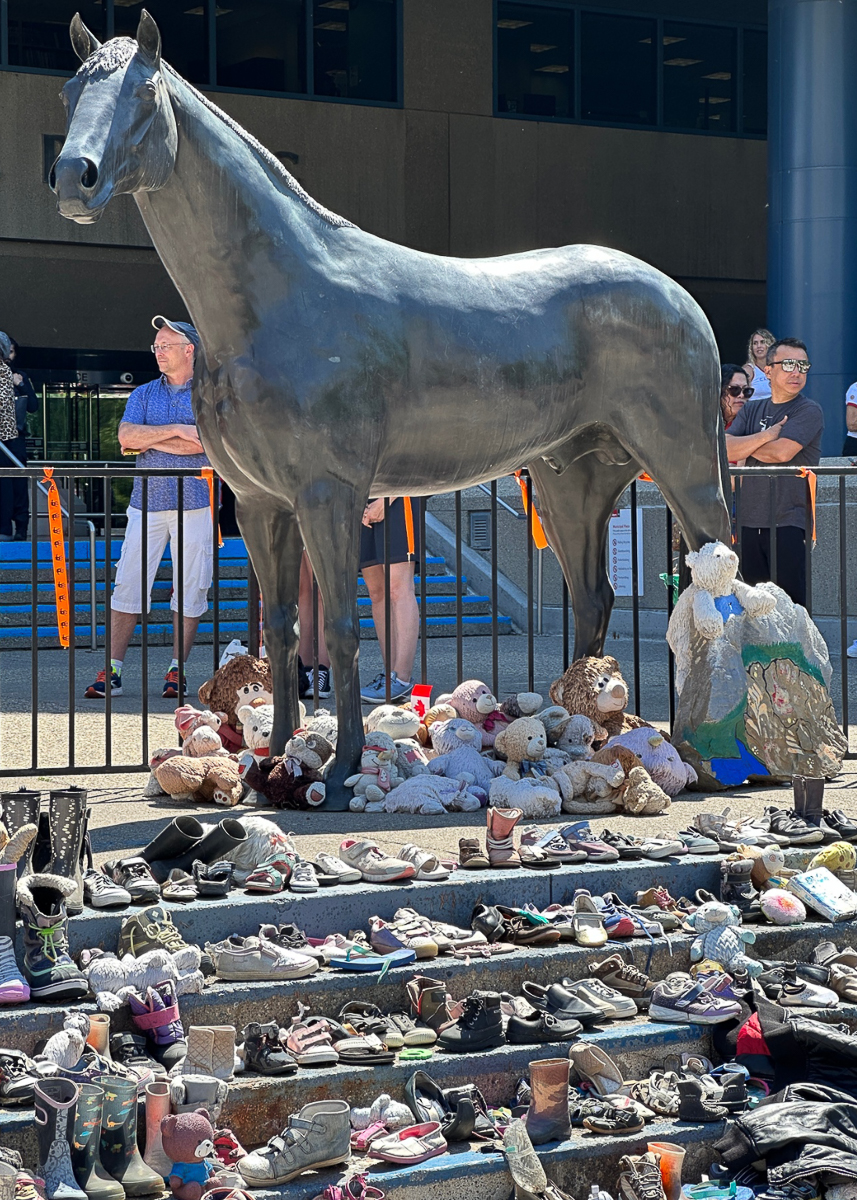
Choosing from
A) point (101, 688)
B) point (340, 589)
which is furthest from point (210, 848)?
point (101, 688)

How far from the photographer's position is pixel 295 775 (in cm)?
674

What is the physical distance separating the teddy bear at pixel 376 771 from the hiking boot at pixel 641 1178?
2.36 meters

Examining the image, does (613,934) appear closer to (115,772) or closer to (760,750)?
(760,750)

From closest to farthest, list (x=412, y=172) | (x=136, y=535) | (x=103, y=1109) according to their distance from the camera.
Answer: (x=103, y=1109)
(x=136, y=535)
(x=412, y=172)

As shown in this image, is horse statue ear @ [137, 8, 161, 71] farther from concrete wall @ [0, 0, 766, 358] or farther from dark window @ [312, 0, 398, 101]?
dark window @ [312, 0, 398, 101]

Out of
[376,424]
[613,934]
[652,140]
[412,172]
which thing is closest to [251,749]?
[376,424]

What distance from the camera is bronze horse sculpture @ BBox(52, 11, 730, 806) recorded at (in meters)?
6.28

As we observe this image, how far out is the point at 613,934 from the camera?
18.1ft

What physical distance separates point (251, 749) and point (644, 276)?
2.80 metres

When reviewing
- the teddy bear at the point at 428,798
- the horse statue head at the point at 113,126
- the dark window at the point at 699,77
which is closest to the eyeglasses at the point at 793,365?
the teddy bear at the point at 428,798

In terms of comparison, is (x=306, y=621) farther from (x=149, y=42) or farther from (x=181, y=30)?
(x=181, y=30)

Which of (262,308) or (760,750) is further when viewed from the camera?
(760,750)

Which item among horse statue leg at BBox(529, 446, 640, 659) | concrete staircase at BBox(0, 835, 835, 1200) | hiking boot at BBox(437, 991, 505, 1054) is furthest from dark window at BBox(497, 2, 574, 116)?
hiking boot at BBox(437, 991, 505, 1054)

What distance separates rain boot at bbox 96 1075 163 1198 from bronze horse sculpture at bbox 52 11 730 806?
2.57m
